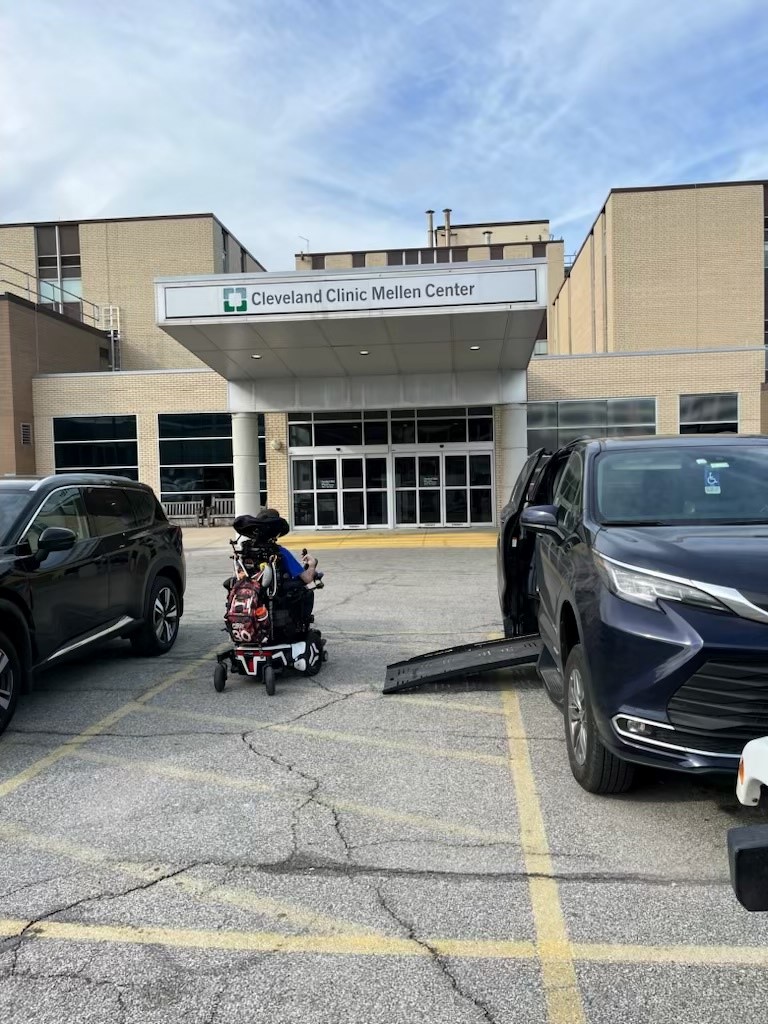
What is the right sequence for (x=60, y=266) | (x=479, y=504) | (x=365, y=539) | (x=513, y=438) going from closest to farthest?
(x=365, y=539) < (x=513, y=438) < (x=479, y=504) < (x=60, y=266)

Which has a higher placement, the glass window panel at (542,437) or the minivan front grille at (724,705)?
the glass window panel at (542,437)

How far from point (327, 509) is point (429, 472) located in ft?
11.2

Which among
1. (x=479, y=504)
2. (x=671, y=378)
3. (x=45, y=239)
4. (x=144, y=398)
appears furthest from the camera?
(x=45, y=239)

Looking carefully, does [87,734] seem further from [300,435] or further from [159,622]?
[300,435]

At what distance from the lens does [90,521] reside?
6.63 meters

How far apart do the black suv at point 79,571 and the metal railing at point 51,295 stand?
93.9ft

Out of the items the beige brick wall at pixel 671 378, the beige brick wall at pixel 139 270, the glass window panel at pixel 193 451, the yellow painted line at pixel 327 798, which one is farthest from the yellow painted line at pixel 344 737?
the beige brick wall at pixel 139 270

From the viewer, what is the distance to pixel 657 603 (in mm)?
3473

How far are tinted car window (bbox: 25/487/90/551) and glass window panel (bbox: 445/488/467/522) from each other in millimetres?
17950

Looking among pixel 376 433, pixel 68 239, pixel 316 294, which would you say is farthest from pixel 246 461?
pixel 68 239

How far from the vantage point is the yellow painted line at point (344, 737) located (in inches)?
184

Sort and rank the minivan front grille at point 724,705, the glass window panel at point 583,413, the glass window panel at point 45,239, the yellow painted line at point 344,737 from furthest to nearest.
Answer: the glass window panel at point 45,239
the glass window panel at point 583,413
the yellow painted line at point 344,737
the minivan front grille at point 724,705

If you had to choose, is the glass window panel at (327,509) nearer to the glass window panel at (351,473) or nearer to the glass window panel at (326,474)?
the glass window panel at (326,474)

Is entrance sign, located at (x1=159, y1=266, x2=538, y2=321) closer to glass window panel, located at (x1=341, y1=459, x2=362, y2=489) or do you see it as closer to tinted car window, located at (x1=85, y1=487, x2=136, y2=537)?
glass window panel, located at (x1=341, y1=459, x2=362, y2=489)
